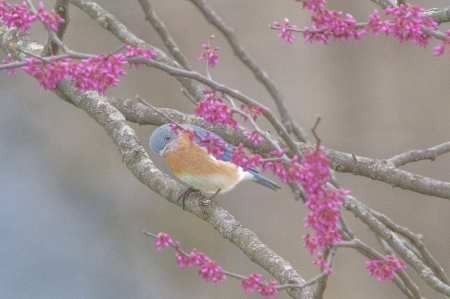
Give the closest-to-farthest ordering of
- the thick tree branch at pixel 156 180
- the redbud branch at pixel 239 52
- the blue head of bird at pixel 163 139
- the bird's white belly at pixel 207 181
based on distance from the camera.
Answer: the redbud branch at pixel 239 52
the thick tree branch at pixel 156 180
the bird's white belly at pixel 207 181
the blue head of bird at pixel 163 139

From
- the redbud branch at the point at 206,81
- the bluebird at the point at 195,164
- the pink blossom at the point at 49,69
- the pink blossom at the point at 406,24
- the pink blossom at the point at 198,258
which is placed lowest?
the pink blossom at the point at 198,258

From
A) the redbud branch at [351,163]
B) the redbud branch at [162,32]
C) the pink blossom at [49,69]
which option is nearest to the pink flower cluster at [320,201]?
the pink blossom at [49,69]

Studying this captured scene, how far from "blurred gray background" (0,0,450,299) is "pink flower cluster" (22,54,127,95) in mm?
2703

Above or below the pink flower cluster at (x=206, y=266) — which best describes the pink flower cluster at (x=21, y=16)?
above

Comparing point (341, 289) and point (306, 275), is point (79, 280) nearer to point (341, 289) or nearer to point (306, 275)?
point (306, 275)

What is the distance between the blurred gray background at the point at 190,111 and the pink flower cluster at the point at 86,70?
2703mm

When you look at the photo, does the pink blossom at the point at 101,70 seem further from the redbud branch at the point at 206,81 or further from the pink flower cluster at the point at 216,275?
the pink flower cluster at the point at 216,275

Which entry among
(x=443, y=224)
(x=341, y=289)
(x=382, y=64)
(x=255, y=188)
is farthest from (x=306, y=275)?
(x=382, y=64)

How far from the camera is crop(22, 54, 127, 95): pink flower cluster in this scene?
82cm

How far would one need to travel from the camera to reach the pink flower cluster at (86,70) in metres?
0.82

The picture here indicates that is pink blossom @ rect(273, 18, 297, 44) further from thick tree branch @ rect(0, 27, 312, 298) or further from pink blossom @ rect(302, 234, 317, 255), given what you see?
thick tree branch @ rect(0, 27, 312, 298)

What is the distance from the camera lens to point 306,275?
11.5 ft

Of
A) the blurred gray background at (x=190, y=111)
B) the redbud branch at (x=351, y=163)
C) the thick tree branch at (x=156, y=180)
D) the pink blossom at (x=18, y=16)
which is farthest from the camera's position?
the blurred gray background at (x=190, y=111)

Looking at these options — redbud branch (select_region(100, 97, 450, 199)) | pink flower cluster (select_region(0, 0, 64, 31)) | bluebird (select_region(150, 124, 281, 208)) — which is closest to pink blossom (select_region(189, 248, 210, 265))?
pink flower cluster (select_region(0, 0, 64, 31))
